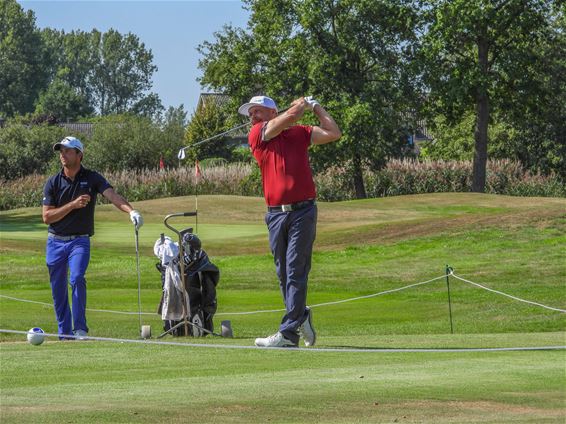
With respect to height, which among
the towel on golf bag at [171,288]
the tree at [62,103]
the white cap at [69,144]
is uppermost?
the tree at [62,103]

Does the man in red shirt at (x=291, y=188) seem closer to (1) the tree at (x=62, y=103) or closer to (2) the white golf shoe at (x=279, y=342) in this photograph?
(2) the white golf shoe at (x=279, y=342)

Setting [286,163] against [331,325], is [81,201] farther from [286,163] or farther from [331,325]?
[331,325]

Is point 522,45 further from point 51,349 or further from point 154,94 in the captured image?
point 154,94

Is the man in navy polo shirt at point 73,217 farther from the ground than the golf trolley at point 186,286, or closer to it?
farther from the ground

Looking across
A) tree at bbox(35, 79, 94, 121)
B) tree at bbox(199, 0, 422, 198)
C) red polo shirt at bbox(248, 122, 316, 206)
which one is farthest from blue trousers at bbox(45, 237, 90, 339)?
tree at bbox(35, 79, 94, 121)

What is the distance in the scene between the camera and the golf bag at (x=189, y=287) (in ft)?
47.6

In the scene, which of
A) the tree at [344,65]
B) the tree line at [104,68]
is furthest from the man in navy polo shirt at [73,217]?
the tree line at [104,68]

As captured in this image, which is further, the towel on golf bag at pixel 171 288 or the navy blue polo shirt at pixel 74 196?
the towel on golf bag at pixel 171 288

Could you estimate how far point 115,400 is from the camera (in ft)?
26.6

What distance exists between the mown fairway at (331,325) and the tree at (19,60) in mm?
101210

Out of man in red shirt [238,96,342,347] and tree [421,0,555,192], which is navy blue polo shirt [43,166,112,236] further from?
tree [421,0,555,192]

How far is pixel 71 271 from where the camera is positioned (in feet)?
44.2

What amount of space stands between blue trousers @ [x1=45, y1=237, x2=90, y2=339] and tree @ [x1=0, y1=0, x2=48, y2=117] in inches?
5209

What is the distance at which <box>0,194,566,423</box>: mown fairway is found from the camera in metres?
7.97
